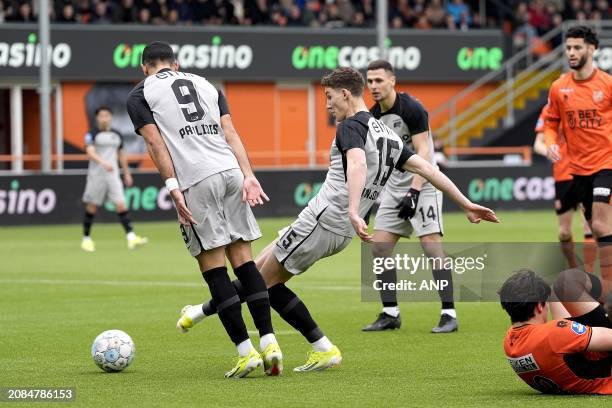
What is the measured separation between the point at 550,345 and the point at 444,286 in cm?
396

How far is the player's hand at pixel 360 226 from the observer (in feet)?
28.4

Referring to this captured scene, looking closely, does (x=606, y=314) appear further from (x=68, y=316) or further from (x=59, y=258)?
(x=59, y=258)

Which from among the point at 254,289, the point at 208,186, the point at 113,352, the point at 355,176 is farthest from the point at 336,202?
the point at 113,352

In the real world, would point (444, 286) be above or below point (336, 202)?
below

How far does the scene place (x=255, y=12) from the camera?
39375mm

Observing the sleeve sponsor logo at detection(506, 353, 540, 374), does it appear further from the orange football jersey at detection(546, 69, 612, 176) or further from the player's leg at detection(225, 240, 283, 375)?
the orange football jersey at detection(546, 69, 612, 176)

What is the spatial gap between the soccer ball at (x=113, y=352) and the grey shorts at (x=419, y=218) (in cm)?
343

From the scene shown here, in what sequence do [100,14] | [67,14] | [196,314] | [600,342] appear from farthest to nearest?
1. [100,14]
2. [67,14]
3. [196,314]
4. [600,342]

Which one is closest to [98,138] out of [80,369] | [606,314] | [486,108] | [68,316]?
[68,316]

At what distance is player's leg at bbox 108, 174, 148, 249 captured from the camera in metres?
22.2

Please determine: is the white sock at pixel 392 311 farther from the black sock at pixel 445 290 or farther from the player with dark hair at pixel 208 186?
the player with dark hair at pixel 208 186

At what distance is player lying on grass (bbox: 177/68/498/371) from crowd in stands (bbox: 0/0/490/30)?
27.5m

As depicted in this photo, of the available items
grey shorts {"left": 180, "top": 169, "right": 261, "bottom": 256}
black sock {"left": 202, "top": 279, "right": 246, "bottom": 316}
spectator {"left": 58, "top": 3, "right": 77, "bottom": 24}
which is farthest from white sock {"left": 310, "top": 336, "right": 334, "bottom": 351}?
spectator {"left": 58, "top": 3, "right": 77, "bottom": 24}

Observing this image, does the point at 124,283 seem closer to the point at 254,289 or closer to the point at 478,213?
the point at 254,289
